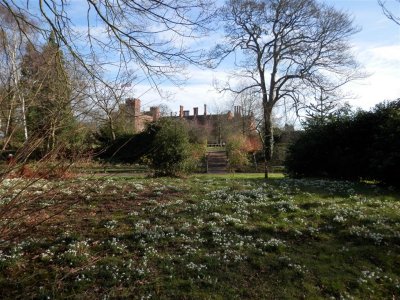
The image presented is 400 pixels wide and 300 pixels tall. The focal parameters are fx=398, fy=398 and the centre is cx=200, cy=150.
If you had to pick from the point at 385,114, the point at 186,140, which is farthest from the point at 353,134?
the point at 186,140

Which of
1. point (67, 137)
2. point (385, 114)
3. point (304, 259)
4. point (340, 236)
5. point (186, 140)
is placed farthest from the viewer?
point (186, 140)

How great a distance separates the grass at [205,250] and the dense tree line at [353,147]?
4.34 m

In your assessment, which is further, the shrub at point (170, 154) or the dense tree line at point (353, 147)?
the shrub at point (170, 154)

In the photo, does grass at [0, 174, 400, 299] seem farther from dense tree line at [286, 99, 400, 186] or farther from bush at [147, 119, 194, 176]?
bush at [147, 119, 194, 176]

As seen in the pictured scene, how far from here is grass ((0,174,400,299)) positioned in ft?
18.4

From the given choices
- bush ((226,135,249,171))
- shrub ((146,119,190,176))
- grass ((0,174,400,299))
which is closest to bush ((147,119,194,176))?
shrub ((146,119,190,176))

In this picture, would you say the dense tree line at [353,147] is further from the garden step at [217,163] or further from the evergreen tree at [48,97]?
the evergreen tree at [48,97]

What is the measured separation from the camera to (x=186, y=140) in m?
19.0

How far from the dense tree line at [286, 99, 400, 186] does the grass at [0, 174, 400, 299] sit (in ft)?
14.2

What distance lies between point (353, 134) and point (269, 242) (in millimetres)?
11052

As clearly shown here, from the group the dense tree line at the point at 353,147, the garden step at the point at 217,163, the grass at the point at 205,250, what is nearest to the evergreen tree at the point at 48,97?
the grass at the point at 205,250

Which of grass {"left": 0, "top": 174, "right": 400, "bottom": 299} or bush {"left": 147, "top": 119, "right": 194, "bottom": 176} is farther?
bush {"left": 147, "top": 119, "right": 194, "bottom": 176}

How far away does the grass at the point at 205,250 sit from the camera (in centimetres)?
562

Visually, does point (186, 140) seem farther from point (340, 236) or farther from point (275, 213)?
point (340, 236)
